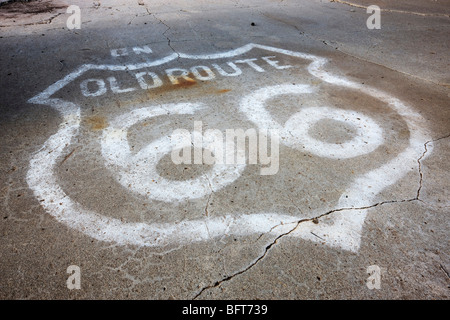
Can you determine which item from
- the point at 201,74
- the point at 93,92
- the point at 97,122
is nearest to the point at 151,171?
the point at 97,122

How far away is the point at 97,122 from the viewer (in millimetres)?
3354

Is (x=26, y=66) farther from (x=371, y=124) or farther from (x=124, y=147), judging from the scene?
(x=371, y=124)

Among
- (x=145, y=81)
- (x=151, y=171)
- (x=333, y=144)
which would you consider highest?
(x=145, y=81)

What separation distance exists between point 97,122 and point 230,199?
80.2 inches

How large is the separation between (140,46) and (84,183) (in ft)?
12.5

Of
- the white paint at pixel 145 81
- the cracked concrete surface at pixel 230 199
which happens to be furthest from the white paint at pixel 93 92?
the white paint at pixel 145 81

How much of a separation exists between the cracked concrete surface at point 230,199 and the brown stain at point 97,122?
0.08ft

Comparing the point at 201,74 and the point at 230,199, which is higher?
the point at 201,74

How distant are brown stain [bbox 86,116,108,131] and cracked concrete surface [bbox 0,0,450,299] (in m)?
0.02

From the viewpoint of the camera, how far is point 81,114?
3.48 metres

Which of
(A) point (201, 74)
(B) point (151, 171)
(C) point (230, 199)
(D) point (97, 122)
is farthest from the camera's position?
(A) point (201, 74)

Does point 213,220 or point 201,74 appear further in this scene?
point 201,74

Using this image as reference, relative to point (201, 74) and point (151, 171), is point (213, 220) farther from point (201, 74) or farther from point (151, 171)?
point (201, 74)

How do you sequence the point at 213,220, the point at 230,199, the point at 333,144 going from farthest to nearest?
the point at 333,144 < the point at 230,199 < the point at 213,220
